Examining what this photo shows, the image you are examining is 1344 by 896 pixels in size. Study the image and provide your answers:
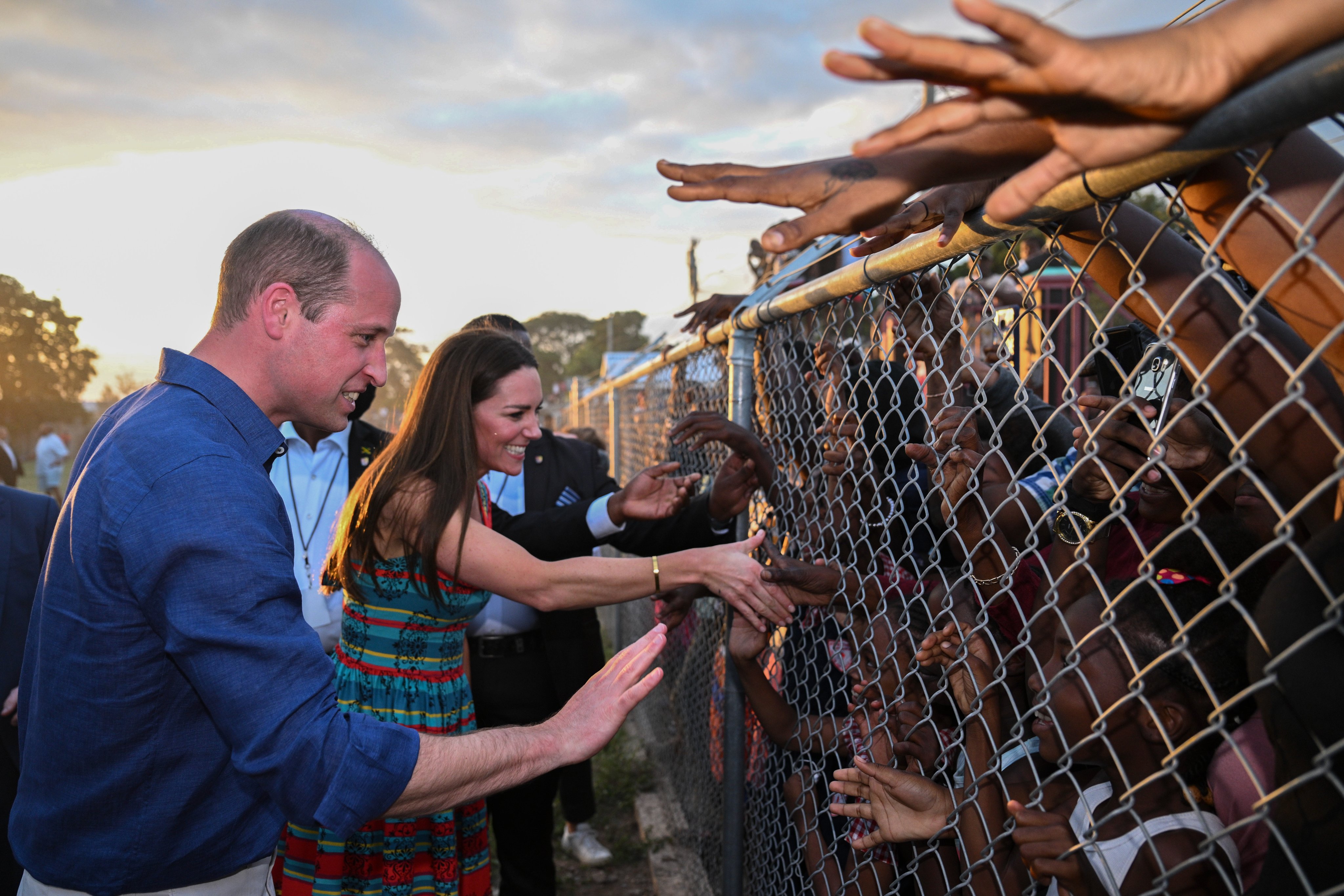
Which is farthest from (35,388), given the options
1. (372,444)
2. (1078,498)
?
(1078,498)

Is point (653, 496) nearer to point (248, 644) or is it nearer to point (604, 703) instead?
point (604, 703)

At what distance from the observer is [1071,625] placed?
1.36 meters

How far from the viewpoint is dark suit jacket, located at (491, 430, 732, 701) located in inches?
125

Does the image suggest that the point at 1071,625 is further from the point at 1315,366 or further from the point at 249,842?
the point at 249,842

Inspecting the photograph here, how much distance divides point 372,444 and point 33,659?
202 centimetres

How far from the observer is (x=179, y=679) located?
5.32ft

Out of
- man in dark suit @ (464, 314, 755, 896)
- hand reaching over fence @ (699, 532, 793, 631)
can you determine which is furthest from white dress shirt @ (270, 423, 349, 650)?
hand reaching over fence @ (699, 532, 793, 631)

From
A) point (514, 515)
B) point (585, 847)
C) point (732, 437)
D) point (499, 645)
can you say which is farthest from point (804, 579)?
point (585, 847)

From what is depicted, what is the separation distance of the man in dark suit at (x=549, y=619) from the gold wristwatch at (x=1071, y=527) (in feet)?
4.09

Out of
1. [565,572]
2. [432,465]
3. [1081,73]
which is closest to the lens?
[1081,73]

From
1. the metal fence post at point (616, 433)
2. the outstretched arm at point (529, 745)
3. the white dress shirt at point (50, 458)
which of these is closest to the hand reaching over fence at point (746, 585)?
the outstretched arm at point (529, 745)

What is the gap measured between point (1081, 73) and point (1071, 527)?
111 cm

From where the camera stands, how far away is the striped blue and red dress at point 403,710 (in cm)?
247

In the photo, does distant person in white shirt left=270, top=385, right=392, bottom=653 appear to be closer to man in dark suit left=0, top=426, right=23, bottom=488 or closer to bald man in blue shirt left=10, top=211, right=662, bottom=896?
bald man in blue shirt left=10, top=211, right=662, bottom=896
